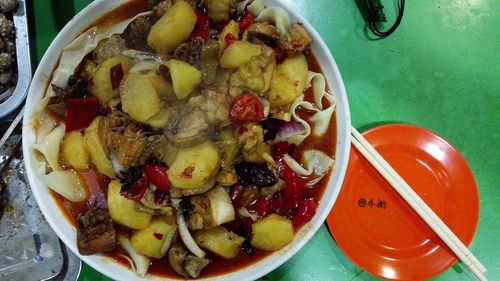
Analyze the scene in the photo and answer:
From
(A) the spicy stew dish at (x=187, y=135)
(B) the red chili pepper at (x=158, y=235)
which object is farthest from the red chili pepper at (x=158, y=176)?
(B) the red chili pepper at (x=158, y=235)

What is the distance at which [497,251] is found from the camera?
3.46 metres

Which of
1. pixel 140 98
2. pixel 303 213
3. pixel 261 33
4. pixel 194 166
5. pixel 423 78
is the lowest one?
pixel 423 78

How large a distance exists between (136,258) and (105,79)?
104 cm

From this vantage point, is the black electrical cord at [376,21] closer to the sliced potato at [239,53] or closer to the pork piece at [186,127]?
the sliced potato at [239,53]

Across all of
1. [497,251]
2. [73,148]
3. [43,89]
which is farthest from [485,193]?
[43,89]

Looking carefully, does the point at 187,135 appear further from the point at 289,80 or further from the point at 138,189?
the point at 289,80

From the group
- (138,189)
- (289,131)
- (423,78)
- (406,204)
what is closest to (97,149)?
(138,189)

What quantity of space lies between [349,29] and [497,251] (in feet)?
6.36

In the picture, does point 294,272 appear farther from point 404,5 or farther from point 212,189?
point 404,5

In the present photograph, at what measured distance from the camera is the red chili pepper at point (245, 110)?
249cm

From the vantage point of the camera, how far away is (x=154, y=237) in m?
2.67

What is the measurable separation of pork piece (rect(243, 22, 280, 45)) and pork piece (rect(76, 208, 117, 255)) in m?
1.28

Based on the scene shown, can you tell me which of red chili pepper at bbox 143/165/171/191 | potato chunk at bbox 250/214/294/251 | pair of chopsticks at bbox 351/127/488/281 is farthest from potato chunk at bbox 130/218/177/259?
pair of chopsticks at bbox 351/127/488/281

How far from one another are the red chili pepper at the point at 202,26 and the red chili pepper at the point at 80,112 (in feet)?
2.26
